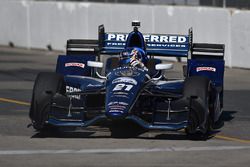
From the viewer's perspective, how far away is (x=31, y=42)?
3164 cm

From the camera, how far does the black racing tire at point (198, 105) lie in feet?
39.7

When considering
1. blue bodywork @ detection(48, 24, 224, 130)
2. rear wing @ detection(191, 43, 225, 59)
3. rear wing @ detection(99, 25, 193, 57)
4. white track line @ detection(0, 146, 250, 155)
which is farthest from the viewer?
rear wing @ detection(99, 25, 193, 57)

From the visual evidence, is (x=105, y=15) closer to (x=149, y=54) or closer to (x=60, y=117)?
(x=149, y=54)

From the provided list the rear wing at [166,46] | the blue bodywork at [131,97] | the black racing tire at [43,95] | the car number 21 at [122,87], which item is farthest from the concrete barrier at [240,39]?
the car number 21 at [122,87]

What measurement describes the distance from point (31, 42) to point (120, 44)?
16.6 m

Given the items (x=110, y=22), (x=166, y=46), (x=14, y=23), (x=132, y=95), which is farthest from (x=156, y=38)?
(x=14, y=23)

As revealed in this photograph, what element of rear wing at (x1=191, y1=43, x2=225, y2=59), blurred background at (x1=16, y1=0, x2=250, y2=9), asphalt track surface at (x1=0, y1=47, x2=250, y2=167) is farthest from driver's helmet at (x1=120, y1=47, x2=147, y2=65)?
blurred background at (x1=16, y1=0, x2=250, y2=9)

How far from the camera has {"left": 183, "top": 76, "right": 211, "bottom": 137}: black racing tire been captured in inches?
476

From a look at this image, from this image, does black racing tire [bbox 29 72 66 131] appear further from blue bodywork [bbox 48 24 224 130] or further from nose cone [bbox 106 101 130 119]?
nose cone [bbox 106 101 130 119]

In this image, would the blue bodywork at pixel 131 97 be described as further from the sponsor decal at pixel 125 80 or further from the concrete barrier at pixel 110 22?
the concrete barrier at pixel 110 22

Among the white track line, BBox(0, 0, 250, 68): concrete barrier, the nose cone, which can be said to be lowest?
the white track line

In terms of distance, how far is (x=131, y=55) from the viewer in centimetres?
1372

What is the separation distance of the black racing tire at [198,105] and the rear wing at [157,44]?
258 centimetres

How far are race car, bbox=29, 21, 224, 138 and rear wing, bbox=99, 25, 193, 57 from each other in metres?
0.60
